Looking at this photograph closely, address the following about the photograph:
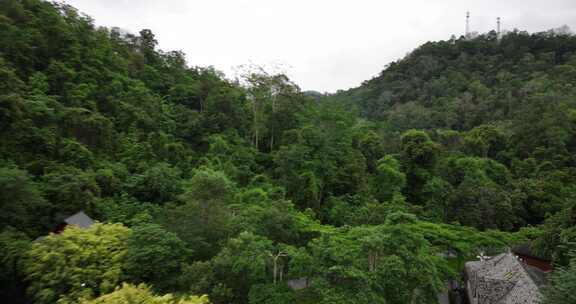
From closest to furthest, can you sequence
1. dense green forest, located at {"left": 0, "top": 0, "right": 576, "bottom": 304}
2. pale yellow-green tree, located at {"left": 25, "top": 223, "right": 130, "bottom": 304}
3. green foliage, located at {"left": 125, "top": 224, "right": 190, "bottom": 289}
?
pale yellow-green tree, located at {"left": 25, "top": 223, "right": 130, "bottom": 304} → dense green forest, located at {"left": 0, "top": 0, "right": 576, "bottom": 304} → green foliage, located at {"left": 125, "top": 224, "right": 190, "bottom": 289}

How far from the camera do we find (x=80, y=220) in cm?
1449

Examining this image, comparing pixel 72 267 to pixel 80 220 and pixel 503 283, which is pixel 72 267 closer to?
pixel 80 220

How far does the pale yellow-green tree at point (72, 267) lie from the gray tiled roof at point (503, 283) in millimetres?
12522

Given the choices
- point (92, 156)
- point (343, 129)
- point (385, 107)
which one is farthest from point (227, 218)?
point (385, 107)

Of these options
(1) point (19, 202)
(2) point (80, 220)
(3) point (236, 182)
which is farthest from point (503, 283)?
(1) point (19, 202)

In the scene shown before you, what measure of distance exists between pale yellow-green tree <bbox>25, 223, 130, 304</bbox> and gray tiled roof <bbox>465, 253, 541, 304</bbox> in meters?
12.5

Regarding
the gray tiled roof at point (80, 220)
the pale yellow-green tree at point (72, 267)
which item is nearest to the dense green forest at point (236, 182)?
the pale yellow-green tree at point (72, 267)

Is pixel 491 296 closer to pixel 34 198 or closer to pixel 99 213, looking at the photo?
pixel 99 213

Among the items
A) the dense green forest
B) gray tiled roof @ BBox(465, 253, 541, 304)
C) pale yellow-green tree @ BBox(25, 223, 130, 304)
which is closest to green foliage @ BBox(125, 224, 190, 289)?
the dense green forest

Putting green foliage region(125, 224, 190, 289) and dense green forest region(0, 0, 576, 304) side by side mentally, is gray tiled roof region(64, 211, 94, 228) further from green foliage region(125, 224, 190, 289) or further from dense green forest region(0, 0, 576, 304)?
green foliage region(125, 224, 190, 289)

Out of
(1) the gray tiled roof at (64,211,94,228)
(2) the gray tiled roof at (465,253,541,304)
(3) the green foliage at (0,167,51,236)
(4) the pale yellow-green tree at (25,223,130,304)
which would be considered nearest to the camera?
(4) the pale yellow-green tree at (25,223,130,304)

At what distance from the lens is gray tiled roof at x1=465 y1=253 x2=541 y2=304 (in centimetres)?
1283

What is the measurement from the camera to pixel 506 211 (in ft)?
72.0

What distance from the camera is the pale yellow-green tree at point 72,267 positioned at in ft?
33.5
